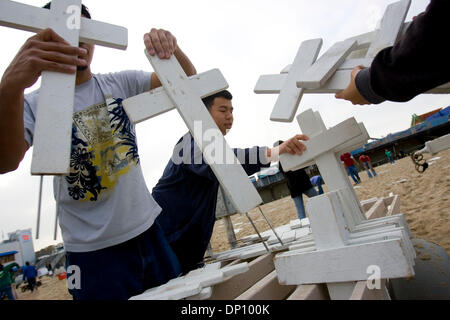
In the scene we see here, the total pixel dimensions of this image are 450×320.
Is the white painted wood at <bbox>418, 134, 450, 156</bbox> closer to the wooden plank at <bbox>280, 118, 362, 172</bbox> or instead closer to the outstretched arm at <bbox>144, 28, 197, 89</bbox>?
the wooden plank at <bbox>280, 118, 362, 172</bbox>

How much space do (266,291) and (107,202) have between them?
2.78 feet

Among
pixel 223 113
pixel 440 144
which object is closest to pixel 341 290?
pixel 223 113

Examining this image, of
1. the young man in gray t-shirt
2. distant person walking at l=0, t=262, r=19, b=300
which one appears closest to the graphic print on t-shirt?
the young man in gray t-shirt

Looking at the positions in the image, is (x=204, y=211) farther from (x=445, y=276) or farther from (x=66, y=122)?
(x=445, y=276)

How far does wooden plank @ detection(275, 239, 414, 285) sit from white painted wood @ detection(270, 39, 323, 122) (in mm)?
585

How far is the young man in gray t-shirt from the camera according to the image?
1175mm

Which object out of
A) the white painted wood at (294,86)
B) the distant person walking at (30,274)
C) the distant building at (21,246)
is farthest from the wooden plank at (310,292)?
the distant building at (21,246)

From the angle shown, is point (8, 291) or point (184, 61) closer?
point (184, 61)

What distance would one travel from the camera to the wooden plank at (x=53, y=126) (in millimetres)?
748

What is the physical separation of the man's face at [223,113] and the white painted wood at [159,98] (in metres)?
0.75

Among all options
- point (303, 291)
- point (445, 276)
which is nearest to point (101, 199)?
point (303, 291)

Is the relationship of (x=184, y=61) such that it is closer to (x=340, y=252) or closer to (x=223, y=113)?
(x=223, y=113)

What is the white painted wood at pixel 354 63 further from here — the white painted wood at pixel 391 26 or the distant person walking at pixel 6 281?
the distant person walking at pixel 6 281

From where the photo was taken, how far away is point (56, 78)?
86cm
